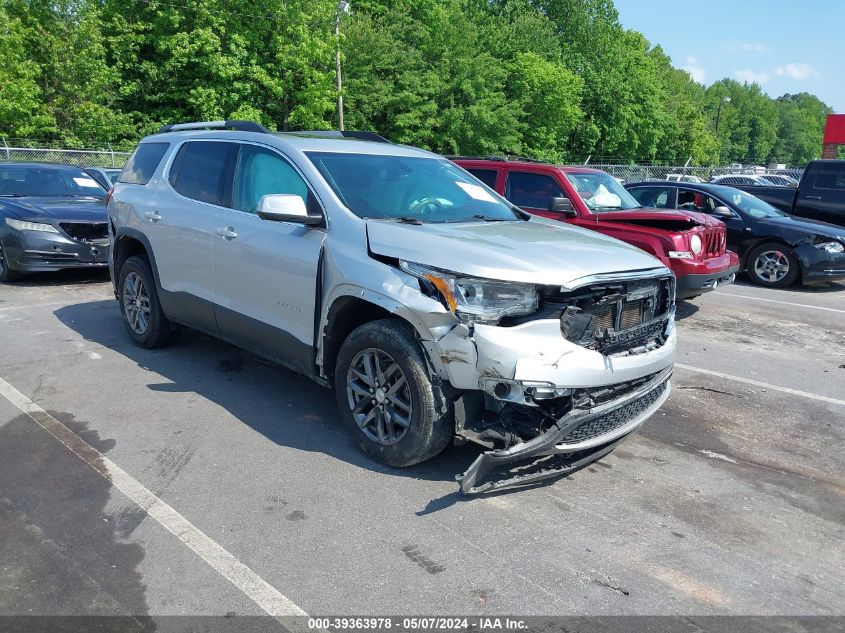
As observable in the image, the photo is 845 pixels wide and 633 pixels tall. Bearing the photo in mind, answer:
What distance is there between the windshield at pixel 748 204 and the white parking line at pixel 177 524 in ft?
34.2

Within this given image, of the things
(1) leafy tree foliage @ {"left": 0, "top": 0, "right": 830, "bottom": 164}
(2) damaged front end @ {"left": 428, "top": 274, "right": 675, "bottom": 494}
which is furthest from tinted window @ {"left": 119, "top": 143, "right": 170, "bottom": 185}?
(1) leafy tree foliage @ {"left": 0, "top": 0, "right": 830, "bottom": 164}

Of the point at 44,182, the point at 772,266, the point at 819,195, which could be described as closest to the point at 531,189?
the point at 772,266

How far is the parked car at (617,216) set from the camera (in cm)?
820

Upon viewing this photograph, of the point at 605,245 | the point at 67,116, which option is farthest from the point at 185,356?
the point at 67,116

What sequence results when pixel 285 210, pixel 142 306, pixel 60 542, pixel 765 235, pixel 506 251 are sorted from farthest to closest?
pixel 765 235, pixel 142 306, pixel 285 210, pixel 506 251, pixel 60 542

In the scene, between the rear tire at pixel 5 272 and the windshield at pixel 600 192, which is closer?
the windshield at pixel 600 192

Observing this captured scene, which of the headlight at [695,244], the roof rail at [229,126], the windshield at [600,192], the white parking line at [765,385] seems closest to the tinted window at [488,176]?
the windshield at [600,192]

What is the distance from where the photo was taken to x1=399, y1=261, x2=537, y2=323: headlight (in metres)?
3.64

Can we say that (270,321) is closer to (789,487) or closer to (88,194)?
(789,487)

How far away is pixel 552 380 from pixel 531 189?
599 centimetres

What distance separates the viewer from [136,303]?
256 inches

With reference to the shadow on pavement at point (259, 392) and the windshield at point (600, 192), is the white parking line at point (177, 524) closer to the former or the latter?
the shadow on pavement at point (259, 392)

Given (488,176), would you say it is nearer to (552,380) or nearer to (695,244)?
(695,244)

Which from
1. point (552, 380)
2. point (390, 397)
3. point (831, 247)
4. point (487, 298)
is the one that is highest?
point (487, 298)
